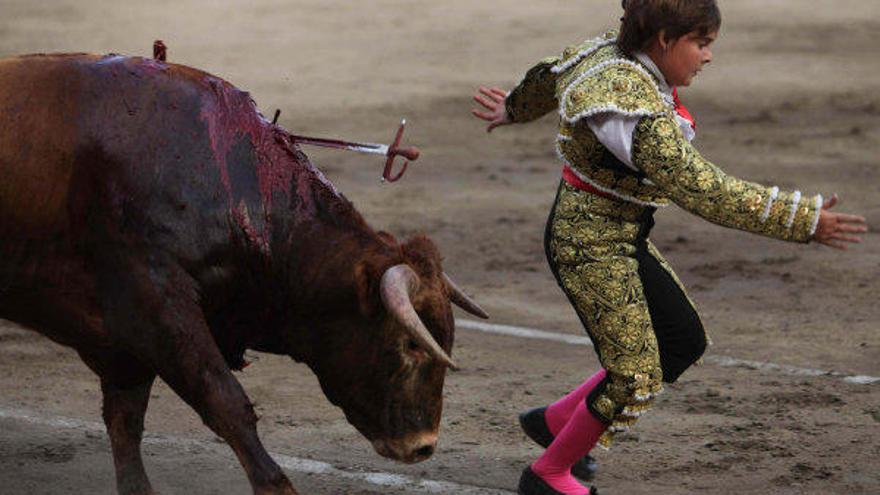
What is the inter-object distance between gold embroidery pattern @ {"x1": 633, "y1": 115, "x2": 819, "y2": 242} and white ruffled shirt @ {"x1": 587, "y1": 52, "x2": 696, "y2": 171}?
0.08 feet

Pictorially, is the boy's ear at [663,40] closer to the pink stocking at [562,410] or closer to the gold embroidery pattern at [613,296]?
the gold embroidery pattern at [613,296]

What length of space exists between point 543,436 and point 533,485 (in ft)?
1.25

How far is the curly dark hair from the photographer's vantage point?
4910 mm

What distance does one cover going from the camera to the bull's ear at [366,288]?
4922 millimetres

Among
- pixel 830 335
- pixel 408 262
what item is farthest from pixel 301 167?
pixel 830 335

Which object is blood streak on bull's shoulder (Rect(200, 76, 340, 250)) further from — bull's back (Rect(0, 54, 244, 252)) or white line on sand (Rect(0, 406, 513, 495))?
white line on sand (Rect(0, 406, 513, 495))

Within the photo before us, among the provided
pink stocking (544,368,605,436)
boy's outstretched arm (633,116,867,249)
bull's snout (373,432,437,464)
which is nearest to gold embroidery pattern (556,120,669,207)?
boy's outstretched arm (633,116,867,249)

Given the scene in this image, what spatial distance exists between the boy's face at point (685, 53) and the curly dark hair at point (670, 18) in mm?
17

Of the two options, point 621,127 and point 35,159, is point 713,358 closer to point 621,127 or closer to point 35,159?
point 621,127

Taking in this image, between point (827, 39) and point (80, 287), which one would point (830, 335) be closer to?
point (80, 287)

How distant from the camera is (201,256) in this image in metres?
4.75

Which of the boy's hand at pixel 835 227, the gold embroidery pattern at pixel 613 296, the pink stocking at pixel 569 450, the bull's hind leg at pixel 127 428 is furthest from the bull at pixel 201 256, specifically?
the boy's hand at pixel 835 227

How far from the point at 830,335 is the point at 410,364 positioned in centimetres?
326

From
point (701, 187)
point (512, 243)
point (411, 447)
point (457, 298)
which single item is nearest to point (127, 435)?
point (411, 447)
